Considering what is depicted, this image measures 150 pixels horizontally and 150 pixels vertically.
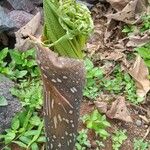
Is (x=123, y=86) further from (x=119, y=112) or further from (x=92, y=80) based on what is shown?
(x=119, y=112)

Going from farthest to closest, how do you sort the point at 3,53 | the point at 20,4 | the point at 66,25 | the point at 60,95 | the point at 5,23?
1. the point at 20,4
2. the point at 5,23
3. the point at 3,53
4. the point at 60,95
5. the point at 66,25

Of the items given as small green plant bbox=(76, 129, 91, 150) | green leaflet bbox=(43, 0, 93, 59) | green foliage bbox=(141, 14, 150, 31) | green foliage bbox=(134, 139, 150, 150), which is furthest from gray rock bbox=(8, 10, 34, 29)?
green leaflet bbox=(43, 0, 93, 59)

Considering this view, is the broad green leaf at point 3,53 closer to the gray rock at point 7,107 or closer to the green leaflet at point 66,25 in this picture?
the gray rock at point 7,107

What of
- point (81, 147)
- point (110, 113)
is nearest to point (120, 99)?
point (110, 113)

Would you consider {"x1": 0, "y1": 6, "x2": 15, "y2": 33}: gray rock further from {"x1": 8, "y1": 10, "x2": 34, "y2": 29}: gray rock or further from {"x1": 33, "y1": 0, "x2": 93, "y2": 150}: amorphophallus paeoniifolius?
{"x1": 33, "y1": 0, "x2": 93, "y2": 150}: amorphophallus paeoniifolius

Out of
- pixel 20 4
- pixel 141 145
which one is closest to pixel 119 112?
pixel 141 145

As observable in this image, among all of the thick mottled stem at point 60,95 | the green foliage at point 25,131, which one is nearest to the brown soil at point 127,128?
the green foliage at point 25,131

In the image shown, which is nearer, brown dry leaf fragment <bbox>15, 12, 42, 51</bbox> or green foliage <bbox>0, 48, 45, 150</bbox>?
green foliage <bbox>0, 48, 45, 150</bbox>
